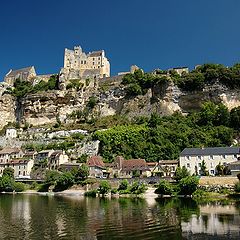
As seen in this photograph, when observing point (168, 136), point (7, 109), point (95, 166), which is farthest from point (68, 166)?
point (7, 109)

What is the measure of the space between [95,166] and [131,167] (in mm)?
6049

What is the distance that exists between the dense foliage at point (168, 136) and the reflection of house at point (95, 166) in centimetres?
288

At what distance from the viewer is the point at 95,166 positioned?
57094 millimetres

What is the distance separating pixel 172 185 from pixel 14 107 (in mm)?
53320

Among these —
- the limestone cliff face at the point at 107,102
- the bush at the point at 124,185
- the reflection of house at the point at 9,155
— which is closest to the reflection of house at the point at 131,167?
the bush at the point at 124,185

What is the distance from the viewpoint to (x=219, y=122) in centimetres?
6500

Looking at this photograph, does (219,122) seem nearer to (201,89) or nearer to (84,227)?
(201,89)

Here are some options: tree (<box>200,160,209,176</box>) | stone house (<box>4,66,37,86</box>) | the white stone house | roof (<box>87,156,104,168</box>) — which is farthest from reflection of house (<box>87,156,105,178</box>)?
stone house (<box>4,66,37,86</box>)

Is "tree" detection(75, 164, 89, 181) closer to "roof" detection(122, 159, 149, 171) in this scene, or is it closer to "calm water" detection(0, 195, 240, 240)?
"roof" detection(122, 159, 149, 171)

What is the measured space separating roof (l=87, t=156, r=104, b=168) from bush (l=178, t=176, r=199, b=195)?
57.4ft

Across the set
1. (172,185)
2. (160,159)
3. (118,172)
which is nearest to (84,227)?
(172,185)

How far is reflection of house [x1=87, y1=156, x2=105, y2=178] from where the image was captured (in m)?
56.2

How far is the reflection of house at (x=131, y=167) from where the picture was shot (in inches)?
2211

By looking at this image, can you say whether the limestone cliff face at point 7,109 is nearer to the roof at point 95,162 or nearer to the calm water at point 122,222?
the roof at point 95,162
